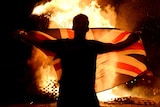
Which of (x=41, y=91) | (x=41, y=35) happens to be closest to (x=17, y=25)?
(x=41, y=91)

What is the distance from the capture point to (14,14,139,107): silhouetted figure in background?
358 centimetres

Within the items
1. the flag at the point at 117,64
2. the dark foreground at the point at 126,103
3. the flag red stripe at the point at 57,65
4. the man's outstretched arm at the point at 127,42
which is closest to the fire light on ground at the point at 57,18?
the dark foreground at the point at 126,103

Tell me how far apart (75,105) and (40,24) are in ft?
31.7

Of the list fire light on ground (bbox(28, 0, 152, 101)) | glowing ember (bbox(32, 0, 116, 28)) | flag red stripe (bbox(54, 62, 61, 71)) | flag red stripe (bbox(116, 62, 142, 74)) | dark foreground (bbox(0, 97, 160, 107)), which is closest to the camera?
flag red stripe (bbox(54, 62, 61, 71))

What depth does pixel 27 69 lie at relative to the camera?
1244 centimetres

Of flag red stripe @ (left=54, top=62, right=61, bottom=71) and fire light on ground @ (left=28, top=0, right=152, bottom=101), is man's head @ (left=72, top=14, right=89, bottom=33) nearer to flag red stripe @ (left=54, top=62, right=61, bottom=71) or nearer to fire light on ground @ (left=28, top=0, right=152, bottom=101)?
flag red stripe @ (left=54, top=62, right=61, bottom=71)

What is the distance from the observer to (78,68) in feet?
11.9

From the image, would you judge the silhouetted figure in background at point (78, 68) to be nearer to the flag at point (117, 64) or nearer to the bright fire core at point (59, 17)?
the flag at point (117, 64)

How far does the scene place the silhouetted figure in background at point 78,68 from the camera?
11.7 ft

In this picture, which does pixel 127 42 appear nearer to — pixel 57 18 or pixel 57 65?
pixel 57 65

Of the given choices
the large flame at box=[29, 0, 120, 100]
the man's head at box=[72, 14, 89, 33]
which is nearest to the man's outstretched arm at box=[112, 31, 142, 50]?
the man's head at box=[72, 14, 89, 33]

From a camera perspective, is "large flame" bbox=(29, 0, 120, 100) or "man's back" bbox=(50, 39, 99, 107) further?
"large flame" bbox=(29, 0, 120, 100)

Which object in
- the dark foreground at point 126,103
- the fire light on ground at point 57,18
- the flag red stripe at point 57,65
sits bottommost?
the dark foreground at point 126,103

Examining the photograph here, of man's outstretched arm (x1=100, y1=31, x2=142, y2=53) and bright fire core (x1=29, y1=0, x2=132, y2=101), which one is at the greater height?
bright fire core (x1=29, y1=0, x2=132, y2=101)
